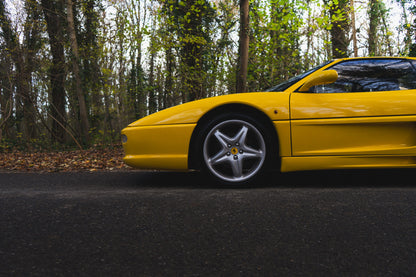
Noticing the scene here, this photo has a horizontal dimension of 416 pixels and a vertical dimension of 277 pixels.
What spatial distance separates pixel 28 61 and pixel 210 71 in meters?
5.89

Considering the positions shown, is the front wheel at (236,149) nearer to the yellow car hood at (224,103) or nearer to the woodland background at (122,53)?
the yellow car hood at (224,103)

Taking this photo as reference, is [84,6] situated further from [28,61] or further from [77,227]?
[77,227]

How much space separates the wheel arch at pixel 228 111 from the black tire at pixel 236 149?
0.03 meters

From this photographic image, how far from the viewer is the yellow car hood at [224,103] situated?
3021 mm

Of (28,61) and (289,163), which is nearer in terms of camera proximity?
(289,163)

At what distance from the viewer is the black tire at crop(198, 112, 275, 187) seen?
3.00m

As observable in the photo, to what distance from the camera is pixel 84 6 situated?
11.1 m

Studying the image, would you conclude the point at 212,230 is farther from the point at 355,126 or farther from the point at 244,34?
the point at 244,34

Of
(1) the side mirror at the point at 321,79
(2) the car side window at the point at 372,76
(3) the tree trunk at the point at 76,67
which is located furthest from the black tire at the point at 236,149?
(3) the tree trunk at the point at 76,67

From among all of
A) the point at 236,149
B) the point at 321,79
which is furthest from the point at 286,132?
the point at 321,79

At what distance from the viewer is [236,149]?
3016 millimetres

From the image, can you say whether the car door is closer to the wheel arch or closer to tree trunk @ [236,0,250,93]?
the wheel arch

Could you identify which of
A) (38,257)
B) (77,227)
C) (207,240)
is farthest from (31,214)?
(207,240)

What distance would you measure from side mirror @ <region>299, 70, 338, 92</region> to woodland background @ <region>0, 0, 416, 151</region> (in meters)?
5.01
